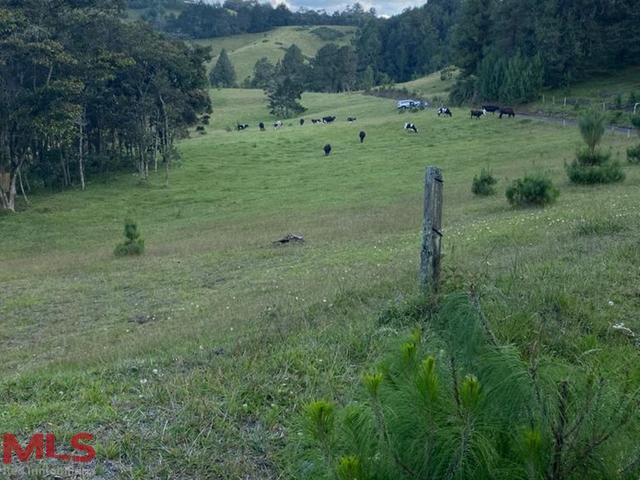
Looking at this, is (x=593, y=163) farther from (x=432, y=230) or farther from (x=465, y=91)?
(x=465, y=91)

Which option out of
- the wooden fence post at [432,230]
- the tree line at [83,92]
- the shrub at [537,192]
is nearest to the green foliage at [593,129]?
the shrub at [537,192]

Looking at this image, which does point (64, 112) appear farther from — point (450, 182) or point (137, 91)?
point (450, 182)

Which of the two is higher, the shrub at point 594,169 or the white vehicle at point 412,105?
the white vehicle at point 412,105

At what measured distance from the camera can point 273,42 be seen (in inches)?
5354

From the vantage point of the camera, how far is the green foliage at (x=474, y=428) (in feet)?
8.15

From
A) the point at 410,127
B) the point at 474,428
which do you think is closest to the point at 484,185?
the point at 474,428

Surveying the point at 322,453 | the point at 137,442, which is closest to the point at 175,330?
the point at 137,442

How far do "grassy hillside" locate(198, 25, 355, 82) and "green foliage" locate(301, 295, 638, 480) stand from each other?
115068 mm

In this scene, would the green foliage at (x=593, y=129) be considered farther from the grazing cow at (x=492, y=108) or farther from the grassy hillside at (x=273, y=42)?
the grassy hillside at (x=273, y=42)

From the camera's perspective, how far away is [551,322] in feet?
17.9

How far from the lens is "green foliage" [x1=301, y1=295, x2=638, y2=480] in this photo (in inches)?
97.8

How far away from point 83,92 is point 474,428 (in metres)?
36.5

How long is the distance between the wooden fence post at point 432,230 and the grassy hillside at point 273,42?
365 feet

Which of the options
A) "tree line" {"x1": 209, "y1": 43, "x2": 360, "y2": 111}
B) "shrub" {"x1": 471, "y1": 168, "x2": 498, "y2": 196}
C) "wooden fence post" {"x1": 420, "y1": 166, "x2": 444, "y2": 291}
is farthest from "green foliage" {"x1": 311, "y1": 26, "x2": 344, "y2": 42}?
"wooden fence post" {"x1": 420, "y1": 166, "x2": 444, "y2": 291}
